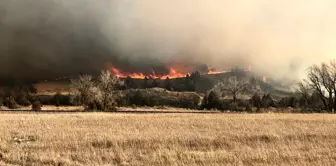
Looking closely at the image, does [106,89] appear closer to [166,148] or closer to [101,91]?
[101,91]

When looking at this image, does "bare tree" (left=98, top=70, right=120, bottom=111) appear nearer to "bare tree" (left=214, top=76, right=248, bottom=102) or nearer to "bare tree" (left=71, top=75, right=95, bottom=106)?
"bare tree" (left=71, top=75, right=95, bottom=106)

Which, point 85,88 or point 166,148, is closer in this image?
point 166,148

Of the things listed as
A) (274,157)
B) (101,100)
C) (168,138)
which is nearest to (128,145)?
(168,138)

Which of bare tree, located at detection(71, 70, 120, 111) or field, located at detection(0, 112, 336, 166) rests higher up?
bare tree, located at detection(71, 70, 120, 111)

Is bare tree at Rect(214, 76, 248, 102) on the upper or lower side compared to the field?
upper

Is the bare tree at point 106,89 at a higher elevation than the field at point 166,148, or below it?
higher

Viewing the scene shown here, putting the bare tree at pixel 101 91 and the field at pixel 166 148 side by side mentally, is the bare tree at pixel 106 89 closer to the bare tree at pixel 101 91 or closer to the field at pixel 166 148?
the bare tree at pixel 101 91

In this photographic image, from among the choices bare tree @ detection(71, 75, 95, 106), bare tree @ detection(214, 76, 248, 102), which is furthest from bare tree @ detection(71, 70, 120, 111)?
bare tree @ detection(214, 76, 248, 102)

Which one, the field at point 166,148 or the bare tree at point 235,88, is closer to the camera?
the field at point 166,148

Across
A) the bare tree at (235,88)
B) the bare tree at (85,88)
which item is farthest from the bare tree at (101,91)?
the bare tree at (235,88)

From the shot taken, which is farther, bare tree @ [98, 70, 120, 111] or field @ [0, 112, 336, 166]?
bare tree @ [98, 70, 120, 111]

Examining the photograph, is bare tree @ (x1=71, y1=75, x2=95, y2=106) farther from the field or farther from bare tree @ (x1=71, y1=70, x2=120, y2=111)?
the field

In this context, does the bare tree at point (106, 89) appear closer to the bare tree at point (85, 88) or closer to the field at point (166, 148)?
the bare tree at point (85, 88)

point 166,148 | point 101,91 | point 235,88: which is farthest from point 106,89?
point 166,148
